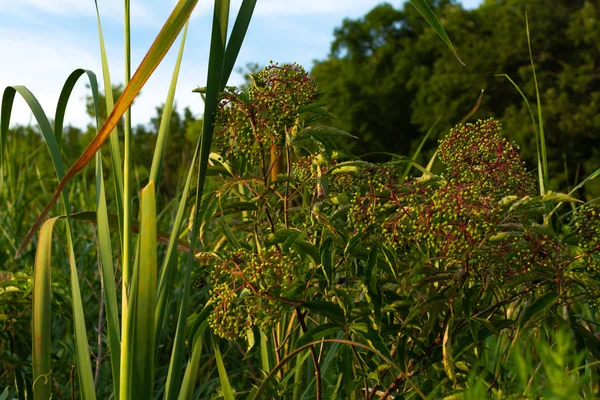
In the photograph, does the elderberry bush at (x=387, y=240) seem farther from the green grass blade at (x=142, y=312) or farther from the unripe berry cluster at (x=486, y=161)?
the green grass blade at (x=142, y=312)

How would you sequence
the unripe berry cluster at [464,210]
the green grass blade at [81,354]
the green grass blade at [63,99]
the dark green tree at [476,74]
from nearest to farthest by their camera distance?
the unripe berry cluster at [464,210]
the green grass blade at [81,354]
the green grass blade at [63,99]
the dark green tree at [476,74]

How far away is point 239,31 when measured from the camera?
1331 millimetres

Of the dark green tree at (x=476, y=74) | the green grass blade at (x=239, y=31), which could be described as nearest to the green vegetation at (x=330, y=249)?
the green grass blade at (x=239, y=31)

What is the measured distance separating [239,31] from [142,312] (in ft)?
1.99

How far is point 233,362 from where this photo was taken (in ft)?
10.4

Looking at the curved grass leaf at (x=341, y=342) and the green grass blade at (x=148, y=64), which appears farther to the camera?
the green grass blade at (x=148, y=64)

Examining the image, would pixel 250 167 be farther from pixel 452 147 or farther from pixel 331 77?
pixel 331 77

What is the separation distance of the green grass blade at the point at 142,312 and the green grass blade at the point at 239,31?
1.03 feet

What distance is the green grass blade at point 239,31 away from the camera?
132 centimetres

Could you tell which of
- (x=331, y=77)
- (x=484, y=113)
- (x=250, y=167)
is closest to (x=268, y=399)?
(x=250, y=167)

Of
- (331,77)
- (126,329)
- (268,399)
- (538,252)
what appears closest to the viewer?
→ (538,252)

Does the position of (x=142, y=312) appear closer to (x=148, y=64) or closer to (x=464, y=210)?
(x=148, y=64)

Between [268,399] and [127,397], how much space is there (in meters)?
0.61

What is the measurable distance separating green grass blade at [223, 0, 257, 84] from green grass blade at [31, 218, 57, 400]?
59 cm
